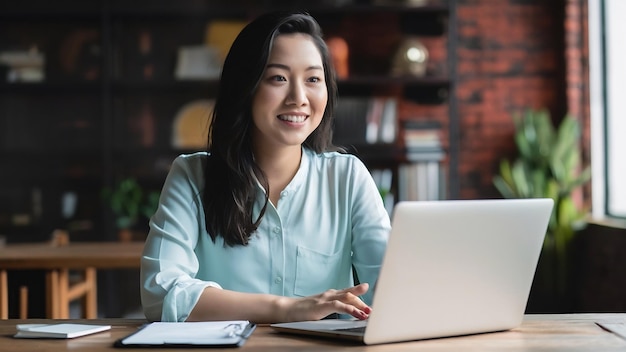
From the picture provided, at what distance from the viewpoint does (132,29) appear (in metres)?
5.45

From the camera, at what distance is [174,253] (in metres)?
1.80

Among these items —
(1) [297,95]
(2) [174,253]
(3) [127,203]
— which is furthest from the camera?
(3) [127,203]

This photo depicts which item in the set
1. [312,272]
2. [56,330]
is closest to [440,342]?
[312,272]

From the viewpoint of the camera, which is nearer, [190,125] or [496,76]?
[190,125]

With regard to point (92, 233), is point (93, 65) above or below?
above

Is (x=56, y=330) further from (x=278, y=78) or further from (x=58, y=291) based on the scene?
(x=58, y=291)

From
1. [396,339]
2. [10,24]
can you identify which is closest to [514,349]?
[396,339]

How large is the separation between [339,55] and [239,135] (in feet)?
10.8

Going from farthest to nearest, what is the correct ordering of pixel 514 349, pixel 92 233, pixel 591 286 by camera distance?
1. pixel 92 233
2. pixel 591 286
3. pixel 514 349

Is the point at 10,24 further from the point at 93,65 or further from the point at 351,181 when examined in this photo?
the point at 351,181

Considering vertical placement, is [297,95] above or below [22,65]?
below

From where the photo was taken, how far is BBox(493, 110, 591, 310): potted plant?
5.04m

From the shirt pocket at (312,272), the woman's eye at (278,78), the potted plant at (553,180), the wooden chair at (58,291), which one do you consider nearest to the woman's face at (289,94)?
the woman's eye at (278,78)

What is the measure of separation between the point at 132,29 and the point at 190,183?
12.2 ft
